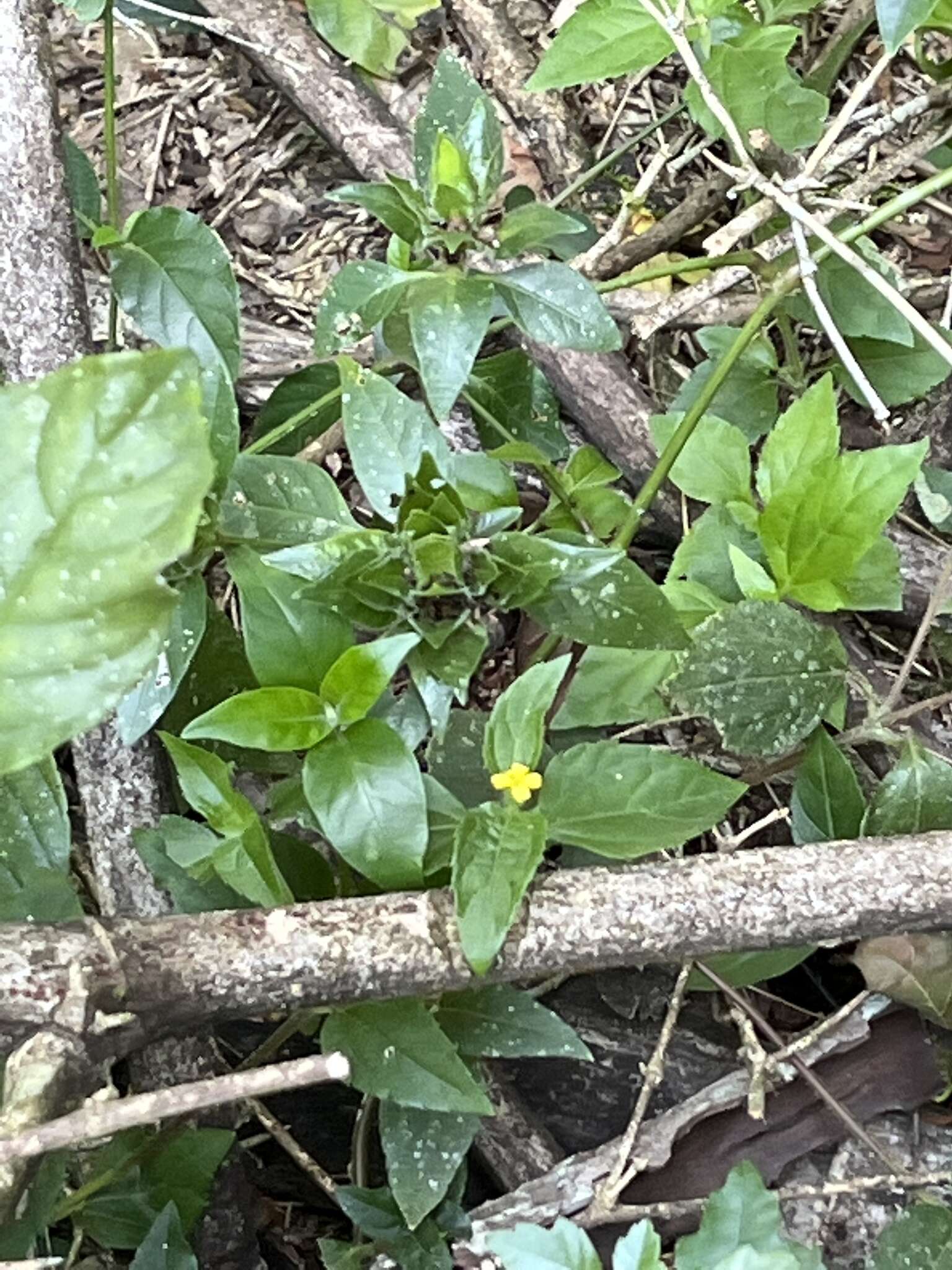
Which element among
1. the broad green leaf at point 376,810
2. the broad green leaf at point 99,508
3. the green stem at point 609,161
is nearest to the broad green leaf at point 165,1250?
the broad green leaf at point 376,810

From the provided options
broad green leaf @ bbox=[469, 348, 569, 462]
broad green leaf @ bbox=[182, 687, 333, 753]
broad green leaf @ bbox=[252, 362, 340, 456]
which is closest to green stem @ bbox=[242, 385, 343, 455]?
broad green leaf @ bbox=[252, 362, 340, 456]

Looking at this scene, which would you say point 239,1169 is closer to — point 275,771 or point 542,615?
point 275,771

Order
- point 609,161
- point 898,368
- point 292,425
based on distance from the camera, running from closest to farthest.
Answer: point 292,425 < point 898,368 < point 609,161

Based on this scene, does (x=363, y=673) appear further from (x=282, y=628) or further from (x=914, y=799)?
(x=914, y=799)

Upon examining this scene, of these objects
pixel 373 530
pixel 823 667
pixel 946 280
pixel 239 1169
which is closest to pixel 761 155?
pixel 946 280

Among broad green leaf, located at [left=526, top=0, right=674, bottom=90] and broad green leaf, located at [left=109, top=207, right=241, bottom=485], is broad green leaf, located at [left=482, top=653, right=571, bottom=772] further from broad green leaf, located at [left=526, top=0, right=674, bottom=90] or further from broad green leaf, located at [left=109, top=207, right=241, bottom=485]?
broad green leaf, located at [left=526, top=0, right=674, bottom=90]

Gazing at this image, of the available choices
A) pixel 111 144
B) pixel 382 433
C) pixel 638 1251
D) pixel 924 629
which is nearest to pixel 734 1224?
pixel 638 1251

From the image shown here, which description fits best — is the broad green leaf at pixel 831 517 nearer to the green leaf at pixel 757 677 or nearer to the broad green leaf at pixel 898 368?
the green leaf at pixel 757 677
